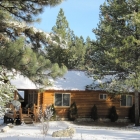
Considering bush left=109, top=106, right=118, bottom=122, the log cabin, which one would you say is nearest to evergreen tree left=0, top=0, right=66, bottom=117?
the log cabin

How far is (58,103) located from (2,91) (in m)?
13.2

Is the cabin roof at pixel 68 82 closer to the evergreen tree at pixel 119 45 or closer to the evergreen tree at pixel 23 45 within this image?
→ the evergreen tree at pixel 119 45

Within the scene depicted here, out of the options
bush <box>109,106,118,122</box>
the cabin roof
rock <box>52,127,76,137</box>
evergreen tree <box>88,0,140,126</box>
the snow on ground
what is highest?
evergreen tree <box>88,0,140,126</box>

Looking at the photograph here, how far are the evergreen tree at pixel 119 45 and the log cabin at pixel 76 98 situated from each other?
7.97ft

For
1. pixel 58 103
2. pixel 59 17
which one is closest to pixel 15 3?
pixel 58 103

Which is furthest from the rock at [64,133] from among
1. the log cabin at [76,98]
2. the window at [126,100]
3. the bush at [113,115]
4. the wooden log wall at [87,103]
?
the window at [126,100]

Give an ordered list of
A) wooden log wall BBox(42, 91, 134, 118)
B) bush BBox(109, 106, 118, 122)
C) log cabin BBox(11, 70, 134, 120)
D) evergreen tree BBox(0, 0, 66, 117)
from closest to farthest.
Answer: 1. evergreen tree BBox(0, 0, 66, 117)
2. log cabin BBox(11, 70, 134, 120)
3. wooden log wall BBox(42, 91, 134, 118)
4. bush BBox(109, 106, 118, 122)

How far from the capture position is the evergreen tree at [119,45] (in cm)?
2014

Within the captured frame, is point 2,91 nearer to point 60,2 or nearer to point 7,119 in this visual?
point 60,2

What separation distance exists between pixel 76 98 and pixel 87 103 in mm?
1026

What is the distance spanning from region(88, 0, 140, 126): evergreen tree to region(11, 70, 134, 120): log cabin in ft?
7.97

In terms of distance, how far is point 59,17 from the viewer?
43.4 metres

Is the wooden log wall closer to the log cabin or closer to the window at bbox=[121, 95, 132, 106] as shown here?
the log cabin

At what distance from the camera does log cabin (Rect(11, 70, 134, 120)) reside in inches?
911
